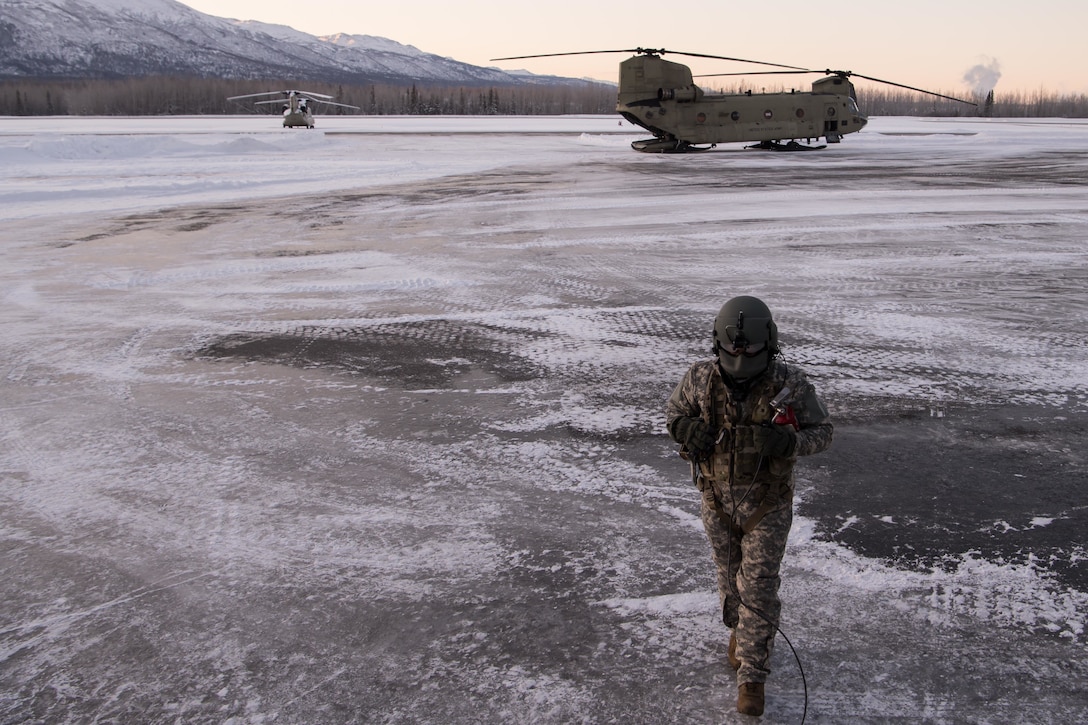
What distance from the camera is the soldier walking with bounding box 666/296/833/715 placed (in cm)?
291

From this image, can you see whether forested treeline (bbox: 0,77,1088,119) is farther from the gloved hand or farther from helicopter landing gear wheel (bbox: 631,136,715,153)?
the gloved hand

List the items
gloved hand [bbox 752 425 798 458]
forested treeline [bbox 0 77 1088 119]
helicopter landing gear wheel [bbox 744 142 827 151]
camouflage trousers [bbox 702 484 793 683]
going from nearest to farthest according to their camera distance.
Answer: gloved hand [bbox 752 425 798 458]
camouflage trousers [bbox 702 484 793 683]
helicopter landing gear wheel [bbox 744 142 827 151]
forested treeline [bbox 0 77 1088 119]

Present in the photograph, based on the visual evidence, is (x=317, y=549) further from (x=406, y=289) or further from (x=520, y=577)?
(x=406, y=289)

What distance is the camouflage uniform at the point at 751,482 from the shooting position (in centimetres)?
298

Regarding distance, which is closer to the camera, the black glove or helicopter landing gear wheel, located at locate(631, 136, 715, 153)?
the black glove

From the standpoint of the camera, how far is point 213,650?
11.5ft

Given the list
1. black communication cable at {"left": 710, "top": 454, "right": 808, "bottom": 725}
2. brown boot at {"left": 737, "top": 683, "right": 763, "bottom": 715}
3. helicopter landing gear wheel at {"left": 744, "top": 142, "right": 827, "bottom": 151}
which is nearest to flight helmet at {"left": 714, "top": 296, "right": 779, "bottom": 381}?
black communication cable at {"left": 710, "top": 454, "right": 808, "bottom": 725}

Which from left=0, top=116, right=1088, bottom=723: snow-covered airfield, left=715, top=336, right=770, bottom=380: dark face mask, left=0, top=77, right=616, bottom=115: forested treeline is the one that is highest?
left=0, top=77, right=616, bottom=115: forested treeline

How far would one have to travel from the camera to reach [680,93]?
94.0ft

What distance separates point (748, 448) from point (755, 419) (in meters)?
0.12

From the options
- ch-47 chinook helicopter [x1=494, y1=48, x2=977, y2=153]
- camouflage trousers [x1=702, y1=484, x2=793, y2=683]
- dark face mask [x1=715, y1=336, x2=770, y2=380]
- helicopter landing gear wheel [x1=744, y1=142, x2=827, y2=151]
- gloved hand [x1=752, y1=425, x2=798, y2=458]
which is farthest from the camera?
helicopter landing gear wheel [x1=744, y1=142, x2=827, y2=151]

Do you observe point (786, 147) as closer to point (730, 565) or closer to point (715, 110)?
point (715, 110)

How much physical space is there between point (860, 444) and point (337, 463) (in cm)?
347

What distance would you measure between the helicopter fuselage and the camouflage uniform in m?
26.6
